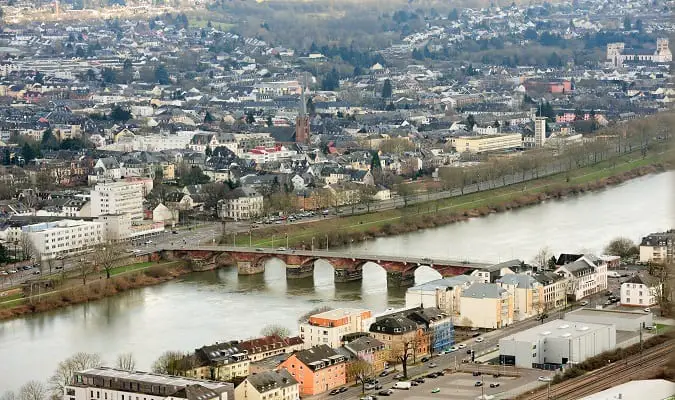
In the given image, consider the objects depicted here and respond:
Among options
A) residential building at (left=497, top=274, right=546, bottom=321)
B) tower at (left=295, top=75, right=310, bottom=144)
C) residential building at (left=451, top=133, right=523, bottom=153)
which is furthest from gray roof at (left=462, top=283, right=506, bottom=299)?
tower at (left=295, top=75, right=310, bottom=144)

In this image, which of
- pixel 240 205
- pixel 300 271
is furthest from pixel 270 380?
pixel 240 205

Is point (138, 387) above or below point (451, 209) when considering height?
above

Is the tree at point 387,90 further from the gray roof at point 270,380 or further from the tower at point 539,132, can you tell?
the gray roof at point 270,380

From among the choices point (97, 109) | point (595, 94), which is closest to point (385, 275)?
point (97, 109)

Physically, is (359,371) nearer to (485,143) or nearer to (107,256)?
(107,256)

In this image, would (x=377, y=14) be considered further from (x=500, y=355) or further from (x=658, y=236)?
(x=500, y=355)

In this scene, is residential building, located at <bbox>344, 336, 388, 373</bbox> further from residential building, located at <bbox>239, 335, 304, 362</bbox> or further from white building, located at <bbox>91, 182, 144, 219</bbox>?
white building, located at <bbox>91, 182, 144, 219</bbox>
